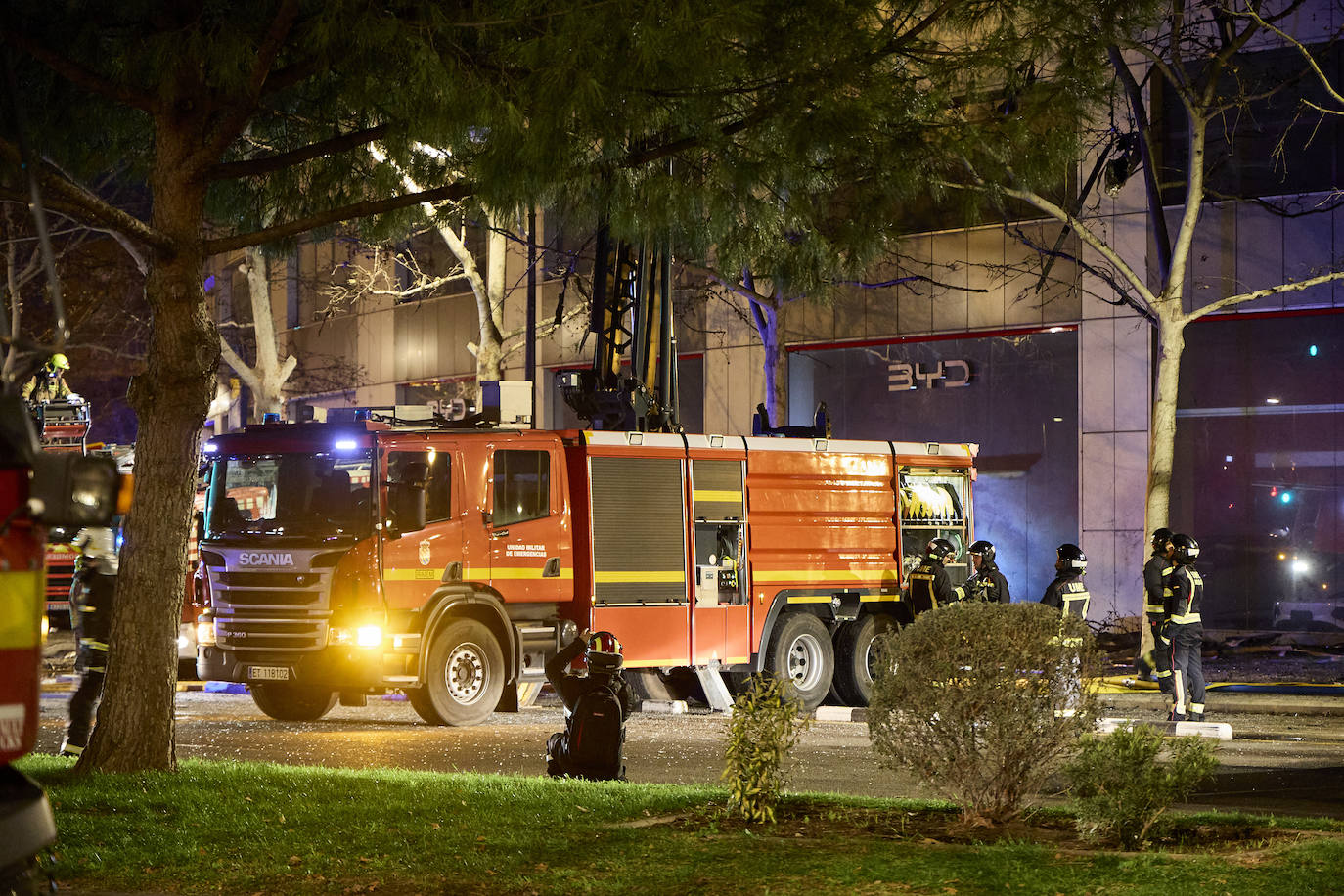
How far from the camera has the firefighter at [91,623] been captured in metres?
11.7

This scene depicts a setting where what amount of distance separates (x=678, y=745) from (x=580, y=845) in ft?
19.5

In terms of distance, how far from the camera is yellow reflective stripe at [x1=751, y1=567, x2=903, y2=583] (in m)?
16.6

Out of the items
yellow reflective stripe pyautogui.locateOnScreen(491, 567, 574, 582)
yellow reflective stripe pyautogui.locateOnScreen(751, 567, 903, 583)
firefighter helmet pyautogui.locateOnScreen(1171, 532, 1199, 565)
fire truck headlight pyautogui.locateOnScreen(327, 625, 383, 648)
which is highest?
firefighter helmet pyautogui.locateOnScreen(1171, 532, 1199, 565)

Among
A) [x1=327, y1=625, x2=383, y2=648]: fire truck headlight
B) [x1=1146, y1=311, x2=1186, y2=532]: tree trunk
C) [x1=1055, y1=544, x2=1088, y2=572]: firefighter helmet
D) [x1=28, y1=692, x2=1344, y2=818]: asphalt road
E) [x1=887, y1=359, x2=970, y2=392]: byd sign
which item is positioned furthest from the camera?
[x1=887, y1=359, x2=970, y2=392]: byd sign

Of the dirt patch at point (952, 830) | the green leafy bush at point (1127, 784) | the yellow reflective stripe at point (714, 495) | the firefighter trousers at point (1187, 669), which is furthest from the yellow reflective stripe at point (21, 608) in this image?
the firefighter trousers at point (1187, 669)

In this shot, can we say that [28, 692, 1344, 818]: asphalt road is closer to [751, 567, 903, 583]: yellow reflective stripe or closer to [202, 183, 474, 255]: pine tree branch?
[751, 567, 903, 583]: yellow reflective stripe

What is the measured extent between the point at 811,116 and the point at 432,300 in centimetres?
2468

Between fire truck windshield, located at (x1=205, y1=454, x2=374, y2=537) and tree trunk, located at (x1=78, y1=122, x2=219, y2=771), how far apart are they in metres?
3.97

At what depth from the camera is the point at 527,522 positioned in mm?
14898

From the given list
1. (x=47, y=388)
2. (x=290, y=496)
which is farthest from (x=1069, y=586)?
(x=47, y=388)

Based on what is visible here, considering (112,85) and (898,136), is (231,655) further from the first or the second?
(898,136)

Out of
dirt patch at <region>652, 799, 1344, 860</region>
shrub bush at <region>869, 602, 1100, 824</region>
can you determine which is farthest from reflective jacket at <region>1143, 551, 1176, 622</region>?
shrub bush at <region>869, 602, 1100, 824</region>

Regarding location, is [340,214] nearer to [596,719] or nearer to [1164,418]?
[596,719]

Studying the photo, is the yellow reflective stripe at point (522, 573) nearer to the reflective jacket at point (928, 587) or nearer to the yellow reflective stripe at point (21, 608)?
the reflective jacket at point (928, 587)
